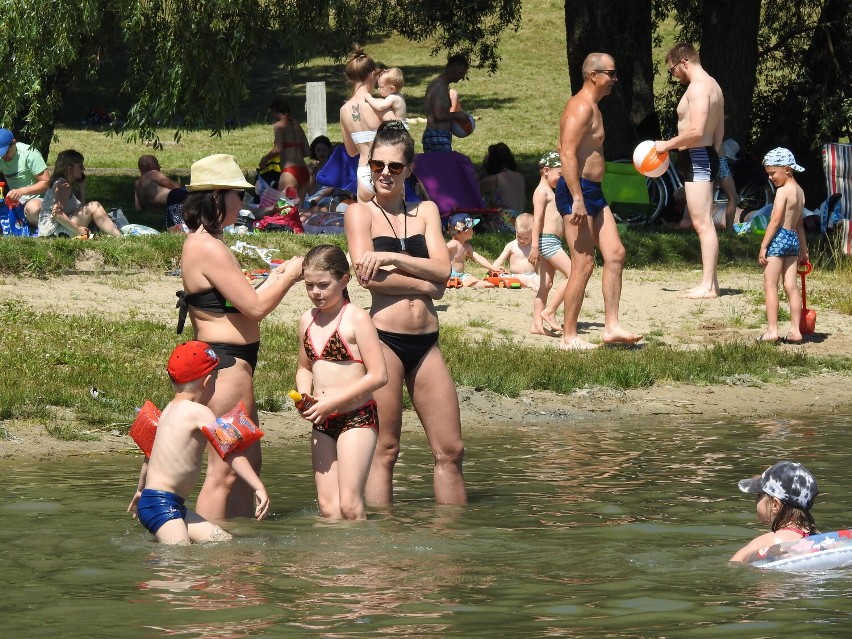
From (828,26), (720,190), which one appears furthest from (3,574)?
(828,26)

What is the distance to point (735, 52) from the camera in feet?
68.3

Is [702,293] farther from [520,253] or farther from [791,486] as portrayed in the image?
[791,486]

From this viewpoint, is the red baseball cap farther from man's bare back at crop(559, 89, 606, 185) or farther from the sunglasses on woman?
man's bare back at crop(559, 89, 606, 185)

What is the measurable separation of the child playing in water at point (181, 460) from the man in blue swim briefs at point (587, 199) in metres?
5.74

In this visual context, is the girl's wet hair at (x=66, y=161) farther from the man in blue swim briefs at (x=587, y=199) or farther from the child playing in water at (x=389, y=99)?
the man in blue swim briefs at (x=587, y=199)

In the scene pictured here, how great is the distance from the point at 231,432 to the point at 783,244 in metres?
7.34

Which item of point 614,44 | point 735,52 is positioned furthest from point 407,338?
point 614,44

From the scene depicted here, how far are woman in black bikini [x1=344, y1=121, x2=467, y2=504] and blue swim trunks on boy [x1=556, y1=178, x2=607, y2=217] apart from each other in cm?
482

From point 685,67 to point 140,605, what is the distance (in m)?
9.73

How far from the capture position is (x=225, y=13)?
17641mm

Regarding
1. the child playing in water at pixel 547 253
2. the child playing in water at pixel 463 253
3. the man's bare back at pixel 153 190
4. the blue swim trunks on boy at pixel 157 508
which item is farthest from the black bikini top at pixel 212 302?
the man's bare back at pixel 153 190

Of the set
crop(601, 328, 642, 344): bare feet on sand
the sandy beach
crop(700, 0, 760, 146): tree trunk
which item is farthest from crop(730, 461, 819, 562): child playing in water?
crop(700, 0, 760, 146): tree trunk

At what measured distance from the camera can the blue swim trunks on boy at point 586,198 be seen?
1202cm

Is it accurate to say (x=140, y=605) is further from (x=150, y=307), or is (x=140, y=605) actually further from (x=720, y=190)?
(x=720, y=190)
